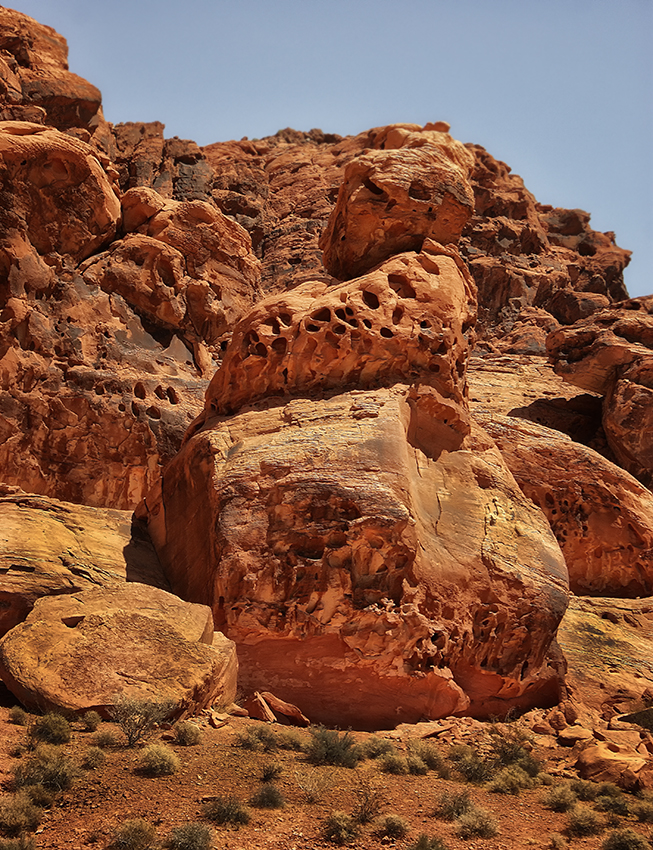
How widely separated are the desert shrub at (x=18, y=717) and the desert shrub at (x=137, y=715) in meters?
0.75

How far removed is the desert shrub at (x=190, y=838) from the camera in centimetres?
519

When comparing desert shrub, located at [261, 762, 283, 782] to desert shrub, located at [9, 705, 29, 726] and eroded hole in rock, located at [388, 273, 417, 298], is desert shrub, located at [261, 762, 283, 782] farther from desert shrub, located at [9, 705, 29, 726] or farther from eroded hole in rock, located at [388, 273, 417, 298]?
eroded hole in rock, located at [388, 273, 417, 298]

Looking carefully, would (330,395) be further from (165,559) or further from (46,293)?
(46,293)

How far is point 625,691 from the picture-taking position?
12.0 meters

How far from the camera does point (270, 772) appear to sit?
265 inches

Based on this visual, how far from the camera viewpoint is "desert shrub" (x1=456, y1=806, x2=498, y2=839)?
6.16 metres

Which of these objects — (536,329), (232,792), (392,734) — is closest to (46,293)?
(392,734)

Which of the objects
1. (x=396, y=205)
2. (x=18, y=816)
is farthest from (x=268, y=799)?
(x=396, y=205)

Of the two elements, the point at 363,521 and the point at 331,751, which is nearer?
the point at 331,751

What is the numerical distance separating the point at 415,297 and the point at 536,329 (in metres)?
28.6

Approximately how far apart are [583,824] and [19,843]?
14.3 ft

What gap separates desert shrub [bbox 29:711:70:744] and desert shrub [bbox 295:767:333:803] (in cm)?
202

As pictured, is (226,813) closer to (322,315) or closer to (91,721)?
(91,721)

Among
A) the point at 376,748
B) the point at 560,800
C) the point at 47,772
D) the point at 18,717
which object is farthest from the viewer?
the point at 376,748
